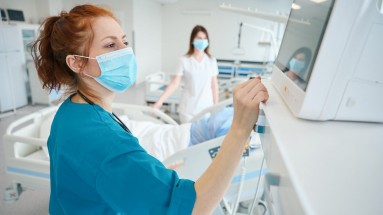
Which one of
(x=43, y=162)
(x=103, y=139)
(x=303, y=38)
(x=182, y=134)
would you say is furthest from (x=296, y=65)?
(x=43, y=162)

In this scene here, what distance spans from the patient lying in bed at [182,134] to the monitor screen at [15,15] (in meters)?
4.18

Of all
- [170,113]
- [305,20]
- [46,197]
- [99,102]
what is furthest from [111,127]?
[170,113]

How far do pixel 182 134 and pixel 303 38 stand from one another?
158 centimetres

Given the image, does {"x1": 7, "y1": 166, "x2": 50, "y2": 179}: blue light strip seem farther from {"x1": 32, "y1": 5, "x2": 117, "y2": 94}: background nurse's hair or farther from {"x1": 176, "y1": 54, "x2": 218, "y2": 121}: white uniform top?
{"x1": 176, "y1": 54, "x2": 218, "y2": 121}: white uniform top

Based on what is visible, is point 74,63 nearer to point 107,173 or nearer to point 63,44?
point 63,44

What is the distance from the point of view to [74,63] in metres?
0.86

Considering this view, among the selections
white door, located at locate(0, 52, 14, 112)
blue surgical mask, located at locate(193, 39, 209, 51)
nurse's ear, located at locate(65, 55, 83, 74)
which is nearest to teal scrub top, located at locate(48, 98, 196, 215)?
nurse's ear, located at locate(65, 55, 83, 74)

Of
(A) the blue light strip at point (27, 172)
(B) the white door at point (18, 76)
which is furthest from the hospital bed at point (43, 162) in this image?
(B) the white door at point (18, 76)

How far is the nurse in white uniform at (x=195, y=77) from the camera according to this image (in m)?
2.52

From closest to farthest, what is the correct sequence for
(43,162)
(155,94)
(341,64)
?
(341,64)
(43,162)
(155,94)

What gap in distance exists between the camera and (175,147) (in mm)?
2027

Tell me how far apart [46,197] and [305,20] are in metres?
2.60

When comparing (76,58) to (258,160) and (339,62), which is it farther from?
(258,160)

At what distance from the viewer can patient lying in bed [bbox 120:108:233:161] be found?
6.50 feet
